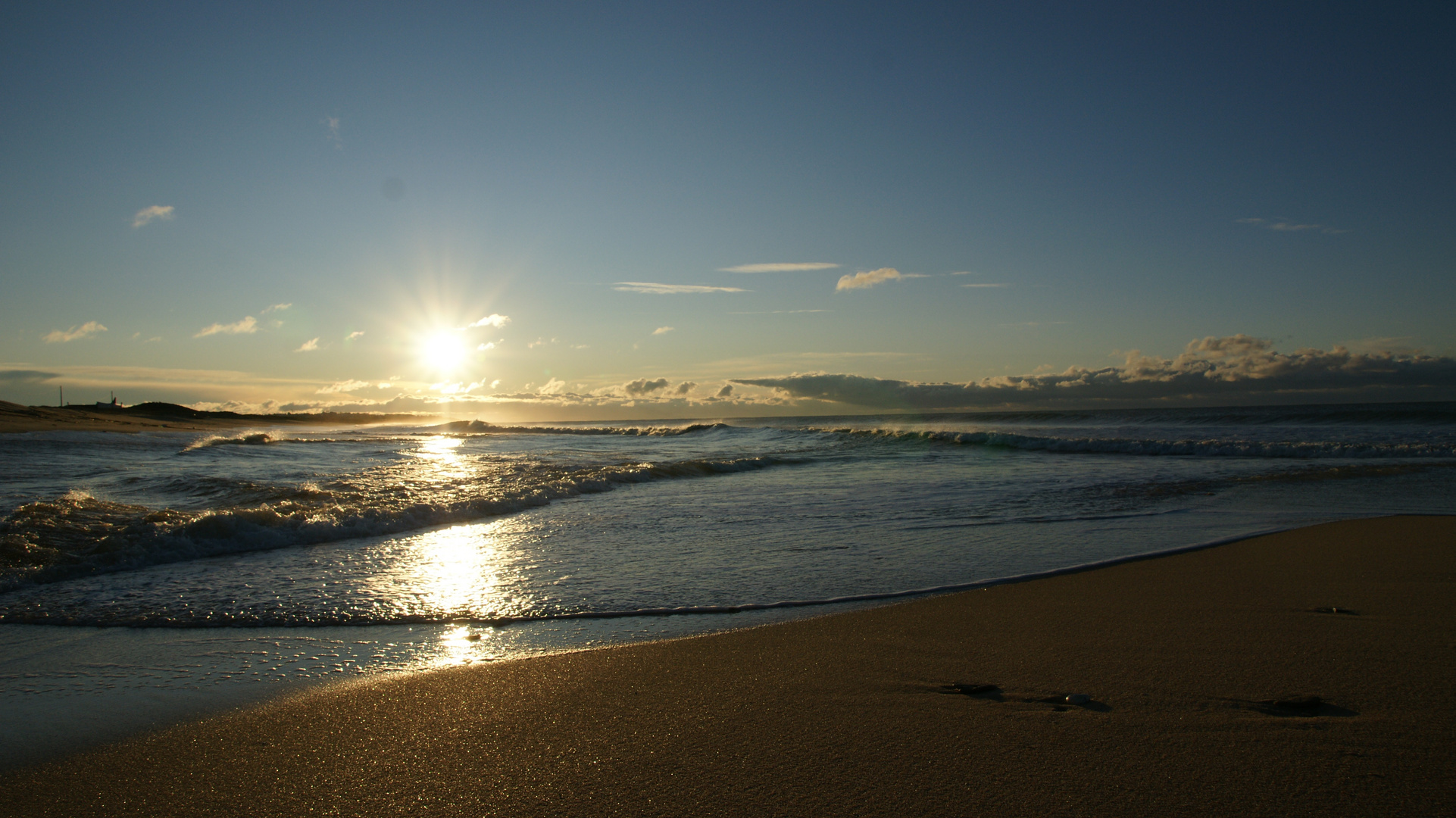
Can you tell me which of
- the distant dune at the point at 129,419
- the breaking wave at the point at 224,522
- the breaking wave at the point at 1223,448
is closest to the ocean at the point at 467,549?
the breaking wave at the point at 224,522

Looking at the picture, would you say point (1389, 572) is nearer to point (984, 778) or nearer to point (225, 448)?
point (984, 778)

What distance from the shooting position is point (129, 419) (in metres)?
44.3

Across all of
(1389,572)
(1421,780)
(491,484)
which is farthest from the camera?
(491,484)

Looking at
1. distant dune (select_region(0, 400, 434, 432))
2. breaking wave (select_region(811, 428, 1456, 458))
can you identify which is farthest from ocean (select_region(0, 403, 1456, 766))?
distant dune (select_region(0, 400, 434, 432))

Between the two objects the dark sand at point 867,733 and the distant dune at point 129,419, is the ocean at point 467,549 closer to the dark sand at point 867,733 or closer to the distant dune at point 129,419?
the dark sand at point 867,733

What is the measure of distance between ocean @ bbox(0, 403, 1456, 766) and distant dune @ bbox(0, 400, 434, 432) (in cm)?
1530

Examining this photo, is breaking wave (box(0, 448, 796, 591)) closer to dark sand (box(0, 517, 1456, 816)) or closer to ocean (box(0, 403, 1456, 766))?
ocean (box(0, 403, 1456, 766))

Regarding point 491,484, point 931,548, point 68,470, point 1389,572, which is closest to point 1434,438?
point 1389,572

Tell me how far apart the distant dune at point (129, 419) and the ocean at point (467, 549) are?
50.2 feet

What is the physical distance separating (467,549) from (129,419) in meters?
51.1

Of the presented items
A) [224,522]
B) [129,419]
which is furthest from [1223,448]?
[129,419]

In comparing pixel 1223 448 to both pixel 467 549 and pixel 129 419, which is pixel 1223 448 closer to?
pixel 467 549

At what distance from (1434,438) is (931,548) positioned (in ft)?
80.8

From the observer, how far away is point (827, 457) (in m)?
20.0
